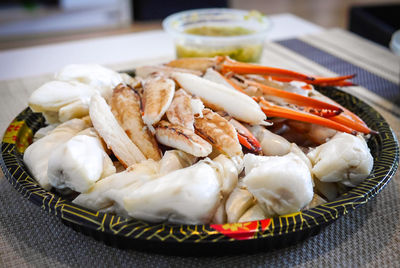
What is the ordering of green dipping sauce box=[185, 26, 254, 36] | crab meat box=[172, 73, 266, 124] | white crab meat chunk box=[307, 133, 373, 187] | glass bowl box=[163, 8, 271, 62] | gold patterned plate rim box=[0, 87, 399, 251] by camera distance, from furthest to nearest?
green dipping sauce box=[185, 26, 254, 36] < glass bowl box=[163, 8, 271, 62] < crab meat box=[172, 73, 266, 124] < white crab meat chunk box=[307, 133, 373, 187] < gold patterned plate rim box=[0, 87, 399, 251]

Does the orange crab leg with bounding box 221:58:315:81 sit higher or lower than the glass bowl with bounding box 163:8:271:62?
higher

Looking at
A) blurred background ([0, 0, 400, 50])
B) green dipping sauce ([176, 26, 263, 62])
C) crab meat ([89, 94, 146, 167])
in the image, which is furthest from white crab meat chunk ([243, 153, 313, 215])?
blurred background ([0, 0, 400, 50])

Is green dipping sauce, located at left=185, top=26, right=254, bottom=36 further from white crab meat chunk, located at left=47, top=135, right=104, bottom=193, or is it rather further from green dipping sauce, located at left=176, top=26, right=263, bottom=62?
white crab meat chunk, located at left=47, top=135, right=104, bottom=193

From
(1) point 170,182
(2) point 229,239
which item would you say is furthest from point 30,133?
(2) point 229,239

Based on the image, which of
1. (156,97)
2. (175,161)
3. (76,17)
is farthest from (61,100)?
(76,17)

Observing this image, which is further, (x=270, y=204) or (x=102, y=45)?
(x=102, y=45)

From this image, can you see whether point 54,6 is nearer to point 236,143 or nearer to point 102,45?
point 102,45

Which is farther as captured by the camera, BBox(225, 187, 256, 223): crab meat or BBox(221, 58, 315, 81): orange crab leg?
BBox(221, 58, 315, 81): orange crab leg
